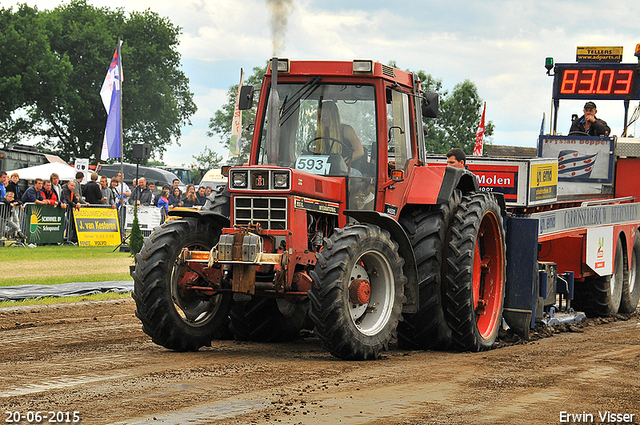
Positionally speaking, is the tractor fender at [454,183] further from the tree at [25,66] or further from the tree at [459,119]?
the tree at [25,66]

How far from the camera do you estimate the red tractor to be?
703 centimetres

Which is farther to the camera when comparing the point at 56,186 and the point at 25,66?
the point at 25,66

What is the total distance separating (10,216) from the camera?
20734 mm

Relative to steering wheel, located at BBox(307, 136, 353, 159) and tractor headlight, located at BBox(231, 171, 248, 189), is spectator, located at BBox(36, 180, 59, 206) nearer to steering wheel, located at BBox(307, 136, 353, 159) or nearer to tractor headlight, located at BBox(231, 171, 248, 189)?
steering wheel, located at BBox(307, 136, 353, 159)

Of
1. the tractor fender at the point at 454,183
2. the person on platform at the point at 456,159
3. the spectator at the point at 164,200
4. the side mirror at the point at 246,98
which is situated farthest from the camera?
the spectator at the point at 164,200

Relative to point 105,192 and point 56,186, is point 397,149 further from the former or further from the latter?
point 105,192

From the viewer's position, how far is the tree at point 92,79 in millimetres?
54125

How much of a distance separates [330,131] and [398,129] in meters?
0.71

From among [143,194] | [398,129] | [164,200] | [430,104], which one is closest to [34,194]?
A: [143,194]

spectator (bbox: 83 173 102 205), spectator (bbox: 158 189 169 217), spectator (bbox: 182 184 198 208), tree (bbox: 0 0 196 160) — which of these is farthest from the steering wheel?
tree (bbox: 0 0 196 160)

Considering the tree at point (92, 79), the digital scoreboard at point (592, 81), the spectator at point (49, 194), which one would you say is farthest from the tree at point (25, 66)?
the digital scoreboard at point (592, 81)

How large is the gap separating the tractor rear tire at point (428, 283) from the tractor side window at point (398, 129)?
0.58 meters

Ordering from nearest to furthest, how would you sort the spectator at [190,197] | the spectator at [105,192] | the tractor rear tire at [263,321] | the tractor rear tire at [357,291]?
the tractor rear tire at [357,291] < the tractor rear tire at [263,321] < the spectator at [105,192] < the spectator at [190,197]

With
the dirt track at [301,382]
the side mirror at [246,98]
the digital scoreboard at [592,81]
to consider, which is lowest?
the dirt track at [301,382]
